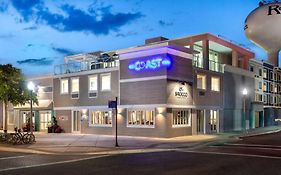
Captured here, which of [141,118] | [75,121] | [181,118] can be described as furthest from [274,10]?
[75,121]

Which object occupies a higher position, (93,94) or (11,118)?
(93,94)

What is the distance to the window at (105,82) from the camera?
34469 mm

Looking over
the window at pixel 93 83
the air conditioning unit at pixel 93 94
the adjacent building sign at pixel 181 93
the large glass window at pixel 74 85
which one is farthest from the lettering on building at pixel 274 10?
the large glass window at pixel 74 85

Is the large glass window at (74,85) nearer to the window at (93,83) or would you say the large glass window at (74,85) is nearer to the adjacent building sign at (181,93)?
Answer: the window at (93,83)

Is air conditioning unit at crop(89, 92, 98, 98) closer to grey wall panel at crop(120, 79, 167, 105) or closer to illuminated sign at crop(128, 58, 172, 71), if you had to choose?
grey wall panel at crop(120, 79, 167, 105)

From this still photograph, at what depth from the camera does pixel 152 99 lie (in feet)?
99.1

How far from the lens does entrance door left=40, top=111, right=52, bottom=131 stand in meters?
40.7

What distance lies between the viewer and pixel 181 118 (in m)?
31.7

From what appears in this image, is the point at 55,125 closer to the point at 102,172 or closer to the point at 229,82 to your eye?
the point at 229,82

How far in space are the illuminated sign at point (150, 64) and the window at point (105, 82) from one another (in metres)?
3.50

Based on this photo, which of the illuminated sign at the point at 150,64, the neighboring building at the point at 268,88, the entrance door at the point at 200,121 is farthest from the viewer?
the neighboring building at the point at 268,88

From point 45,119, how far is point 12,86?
10921 mm

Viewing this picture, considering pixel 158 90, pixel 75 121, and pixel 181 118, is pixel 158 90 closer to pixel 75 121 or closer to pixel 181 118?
pixel 181 118

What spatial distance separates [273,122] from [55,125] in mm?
35984
